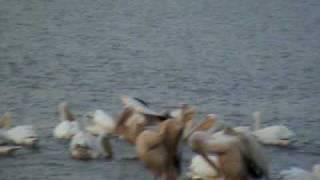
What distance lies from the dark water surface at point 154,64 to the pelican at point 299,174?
0.03 meters

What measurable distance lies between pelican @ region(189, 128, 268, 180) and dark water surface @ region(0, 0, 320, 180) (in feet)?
0.44

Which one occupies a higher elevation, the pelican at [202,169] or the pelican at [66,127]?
the pelican at [202,169]

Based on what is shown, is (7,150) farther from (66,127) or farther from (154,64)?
(154,64)

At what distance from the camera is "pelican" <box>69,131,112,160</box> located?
78cm

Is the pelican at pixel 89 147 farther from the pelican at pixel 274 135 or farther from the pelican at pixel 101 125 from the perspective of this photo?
the pelican at pixel 274 135

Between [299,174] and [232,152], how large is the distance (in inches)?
5.1

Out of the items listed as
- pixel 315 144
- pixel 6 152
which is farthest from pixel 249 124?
pixel 6 152

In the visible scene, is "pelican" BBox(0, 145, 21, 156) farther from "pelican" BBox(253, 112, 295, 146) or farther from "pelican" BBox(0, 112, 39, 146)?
"pelican" BBox(253, 112, 295, 146)

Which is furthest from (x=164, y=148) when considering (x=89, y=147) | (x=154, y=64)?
(x=154, y=64)

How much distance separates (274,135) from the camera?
86cm

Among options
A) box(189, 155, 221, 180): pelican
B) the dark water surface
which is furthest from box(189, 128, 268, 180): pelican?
the dark water surface

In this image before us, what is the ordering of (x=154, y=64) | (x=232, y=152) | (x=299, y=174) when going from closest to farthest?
(x=232, y=152) → (x=299, y=174) → (x=154, y=64)

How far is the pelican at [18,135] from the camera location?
804 mm

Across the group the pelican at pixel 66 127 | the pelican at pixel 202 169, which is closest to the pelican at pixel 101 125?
the pelican at pixel 66 127
